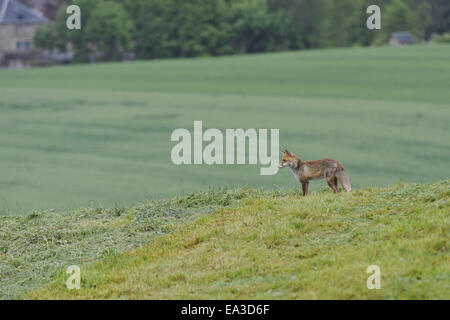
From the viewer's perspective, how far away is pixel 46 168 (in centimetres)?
2434

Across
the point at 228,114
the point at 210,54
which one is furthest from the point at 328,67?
the point at 210,54

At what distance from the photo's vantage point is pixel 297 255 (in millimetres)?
9391

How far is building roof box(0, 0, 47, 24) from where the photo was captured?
92.1m

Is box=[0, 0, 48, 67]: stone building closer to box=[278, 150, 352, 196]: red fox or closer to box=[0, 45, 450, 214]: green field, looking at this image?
box=[0, 45, 450, 214]: green field

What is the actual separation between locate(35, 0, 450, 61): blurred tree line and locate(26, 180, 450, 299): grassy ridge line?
2869 inches

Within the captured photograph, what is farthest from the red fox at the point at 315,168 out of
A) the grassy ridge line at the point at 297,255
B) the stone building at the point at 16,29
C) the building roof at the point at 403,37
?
the stone building at the point at 16,29

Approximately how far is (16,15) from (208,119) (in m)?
65.9

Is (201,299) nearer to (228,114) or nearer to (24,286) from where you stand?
(24,286)

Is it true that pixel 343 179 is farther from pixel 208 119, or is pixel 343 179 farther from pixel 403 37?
pixel 403 37

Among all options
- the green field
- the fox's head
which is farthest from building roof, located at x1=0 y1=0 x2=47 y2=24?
the fox's head

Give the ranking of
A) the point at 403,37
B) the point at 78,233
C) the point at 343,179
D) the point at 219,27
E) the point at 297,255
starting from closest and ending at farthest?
the point at 297,255 < the point at 343,179 < the point at 78,233 < the point at 403,37 < the point at 219,27

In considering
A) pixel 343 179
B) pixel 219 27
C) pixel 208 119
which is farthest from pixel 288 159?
pixel 219 27
